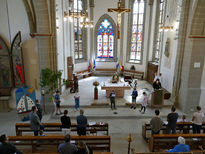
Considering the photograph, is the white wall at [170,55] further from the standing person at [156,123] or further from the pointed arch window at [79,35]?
the pointed arch window at [79,35]

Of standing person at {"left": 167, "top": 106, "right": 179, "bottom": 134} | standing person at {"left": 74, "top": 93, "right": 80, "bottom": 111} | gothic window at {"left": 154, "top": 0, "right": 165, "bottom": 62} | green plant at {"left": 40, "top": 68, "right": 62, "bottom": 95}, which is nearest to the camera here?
standing person at {"left": 167, "top": 106, "right": 179, "bottom": 134}

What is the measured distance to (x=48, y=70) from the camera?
9016 millimetres

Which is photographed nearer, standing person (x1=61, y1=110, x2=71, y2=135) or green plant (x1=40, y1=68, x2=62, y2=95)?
standing person (x1=61, y1=110, x2=71, y2=135)

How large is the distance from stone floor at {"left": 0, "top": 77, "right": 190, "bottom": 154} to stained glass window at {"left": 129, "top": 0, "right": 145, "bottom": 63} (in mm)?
5539

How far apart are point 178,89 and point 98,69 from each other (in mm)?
8624

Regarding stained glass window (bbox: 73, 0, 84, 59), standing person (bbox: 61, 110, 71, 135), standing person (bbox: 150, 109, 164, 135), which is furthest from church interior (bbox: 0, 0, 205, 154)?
stained glass window (bbox: 73, 0, 84, 59)

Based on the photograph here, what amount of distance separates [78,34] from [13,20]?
6816mm

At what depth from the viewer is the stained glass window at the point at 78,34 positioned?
15.2 metres

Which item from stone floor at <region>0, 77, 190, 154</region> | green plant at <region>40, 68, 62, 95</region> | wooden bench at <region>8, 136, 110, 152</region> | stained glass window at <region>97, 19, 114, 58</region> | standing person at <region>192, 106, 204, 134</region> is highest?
stained glass window at <region>97, 19, 114, 58</region>

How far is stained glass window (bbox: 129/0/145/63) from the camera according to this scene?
51.3 ft

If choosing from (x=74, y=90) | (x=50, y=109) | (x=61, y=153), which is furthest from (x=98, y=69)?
(x=61, y=153)

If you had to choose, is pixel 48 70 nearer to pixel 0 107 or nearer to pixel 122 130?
pixel 0 107

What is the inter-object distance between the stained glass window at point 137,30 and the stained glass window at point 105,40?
210 centimetres

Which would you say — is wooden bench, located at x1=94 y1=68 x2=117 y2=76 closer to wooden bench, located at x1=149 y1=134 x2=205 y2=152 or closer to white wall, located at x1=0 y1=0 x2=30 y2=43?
white wall, located at x1=0 y1=0 x2=30 y2=43
